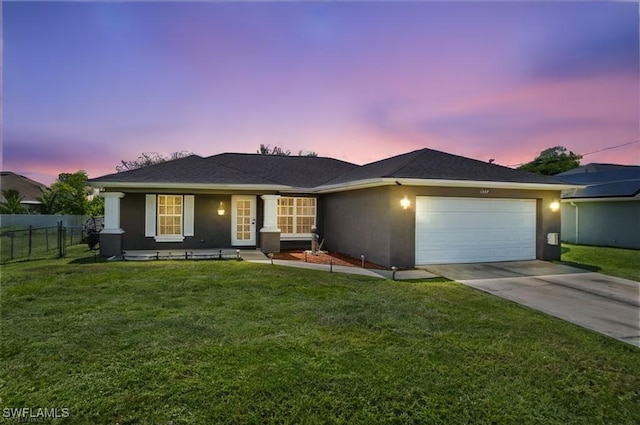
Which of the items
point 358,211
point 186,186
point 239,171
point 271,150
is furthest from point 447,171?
point 271,150

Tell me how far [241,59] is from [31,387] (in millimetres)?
11570

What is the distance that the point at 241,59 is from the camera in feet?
41.7

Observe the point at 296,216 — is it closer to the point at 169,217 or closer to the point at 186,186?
the point at 186,186

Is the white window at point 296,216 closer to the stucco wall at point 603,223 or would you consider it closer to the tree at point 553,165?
the stucco wall at point 603,223

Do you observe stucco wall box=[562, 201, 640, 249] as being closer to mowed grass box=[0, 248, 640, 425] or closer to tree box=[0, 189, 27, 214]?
mowed grass box=[0, 248, 640, 425]

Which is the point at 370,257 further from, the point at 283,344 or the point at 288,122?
the point at 288,122

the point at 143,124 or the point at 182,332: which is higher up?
the point at 143,124

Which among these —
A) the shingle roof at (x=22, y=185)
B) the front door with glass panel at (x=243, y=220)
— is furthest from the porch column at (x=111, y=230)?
the shingle roof at (x=22, y=185)

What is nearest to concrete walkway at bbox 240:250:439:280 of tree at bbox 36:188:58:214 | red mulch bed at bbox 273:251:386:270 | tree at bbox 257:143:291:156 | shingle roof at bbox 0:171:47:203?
red mulch bed at bbox 273:251:386:270

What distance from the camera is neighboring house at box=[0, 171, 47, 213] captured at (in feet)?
115

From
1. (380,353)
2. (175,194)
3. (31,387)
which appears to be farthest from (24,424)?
(175,194)

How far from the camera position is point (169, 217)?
44.8ft

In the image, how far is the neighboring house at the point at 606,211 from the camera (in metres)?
15.5

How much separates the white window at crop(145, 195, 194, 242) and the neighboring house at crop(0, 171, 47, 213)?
28367mm
